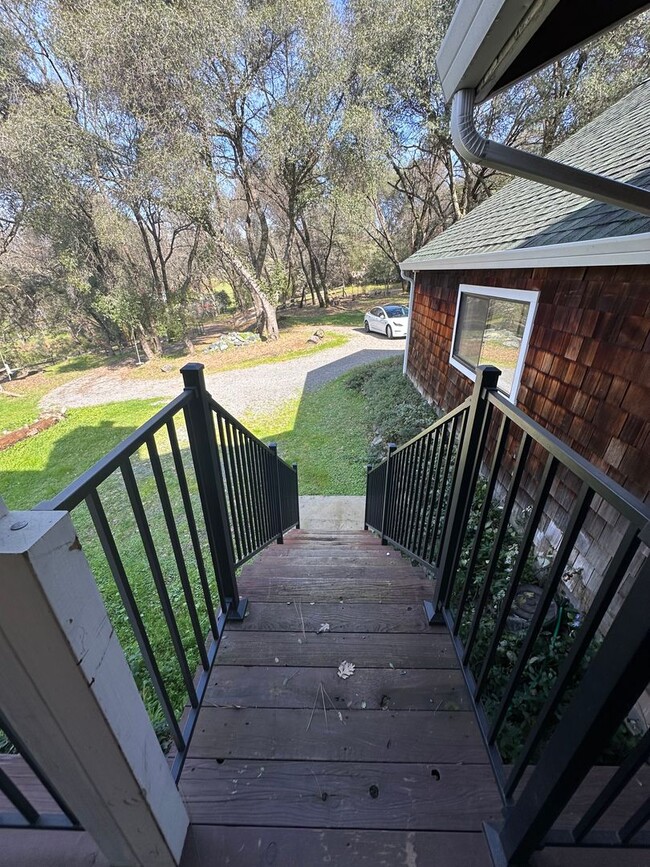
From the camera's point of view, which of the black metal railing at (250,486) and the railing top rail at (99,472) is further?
the black metal railing at (250,486)

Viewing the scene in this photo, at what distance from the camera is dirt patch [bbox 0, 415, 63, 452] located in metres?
7.10

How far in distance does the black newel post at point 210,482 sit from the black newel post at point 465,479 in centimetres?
93

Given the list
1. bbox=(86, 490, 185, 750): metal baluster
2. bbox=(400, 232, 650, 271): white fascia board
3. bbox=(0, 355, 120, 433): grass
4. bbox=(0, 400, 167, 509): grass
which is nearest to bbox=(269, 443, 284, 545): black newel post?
bbox=(86, 490, 185, 750): metal baluster

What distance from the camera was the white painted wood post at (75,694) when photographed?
535mm

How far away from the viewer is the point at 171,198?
954 centimetres

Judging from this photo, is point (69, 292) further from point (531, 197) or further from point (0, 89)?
point (531, 197)

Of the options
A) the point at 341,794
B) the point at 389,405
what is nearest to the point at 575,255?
the point at 341,794

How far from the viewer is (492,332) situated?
13.2 ft

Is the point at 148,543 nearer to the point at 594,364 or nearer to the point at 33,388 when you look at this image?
the point at 594,364

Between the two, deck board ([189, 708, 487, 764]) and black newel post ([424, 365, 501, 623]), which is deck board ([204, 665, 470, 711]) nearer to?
deck board ([189, 708, 487, 764])

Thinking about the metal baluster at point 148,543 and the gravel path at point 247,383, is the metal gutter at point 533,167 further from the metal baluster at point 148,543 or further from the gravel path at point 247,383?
the gravel path at point 247,383

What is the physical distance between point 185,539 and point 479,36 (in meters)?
4.28

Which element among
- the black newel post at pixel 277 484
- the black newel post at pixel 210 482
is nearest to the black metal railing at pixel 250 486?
the black newel post at pixel 277 484

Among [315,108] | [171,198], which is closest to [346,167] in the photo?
[315,108]
